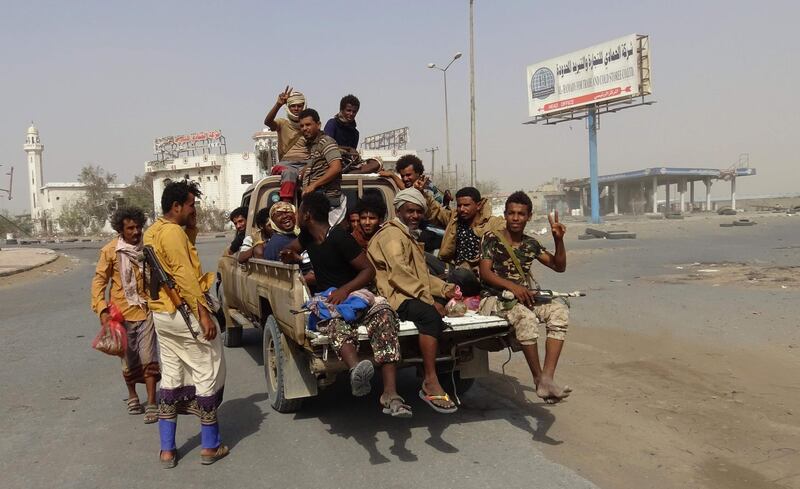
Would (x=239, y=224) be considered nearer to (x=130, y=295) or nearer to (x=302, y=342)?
(x=130, y=295)

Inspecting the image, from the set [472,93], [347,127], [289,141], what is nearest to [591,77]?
[472,93]

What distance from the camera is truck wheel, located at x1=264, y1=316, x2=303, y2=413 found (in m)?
5.13

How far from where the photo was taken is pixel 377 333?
4141 mm

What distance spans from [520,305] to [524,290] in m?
0.11

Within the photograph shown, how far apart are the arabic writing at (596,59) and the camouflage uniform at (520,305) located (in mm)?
44026

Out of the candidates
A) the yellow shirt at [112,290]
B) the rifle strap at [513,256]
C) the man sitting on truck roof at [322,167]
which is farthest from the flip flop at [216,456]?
the man sitting on truck roof at [322,167]

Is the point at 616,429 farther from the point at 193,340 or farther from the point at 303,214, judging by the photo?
the point at 193,340

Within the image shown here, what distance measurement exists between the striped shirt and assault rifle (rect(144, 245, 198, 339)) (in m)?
2.62

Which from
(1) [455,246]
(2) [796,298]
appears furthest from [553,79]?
(1) [455,246]

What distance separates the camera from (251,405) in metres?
5.80

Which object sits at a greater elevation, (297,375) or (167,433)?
(297,375)

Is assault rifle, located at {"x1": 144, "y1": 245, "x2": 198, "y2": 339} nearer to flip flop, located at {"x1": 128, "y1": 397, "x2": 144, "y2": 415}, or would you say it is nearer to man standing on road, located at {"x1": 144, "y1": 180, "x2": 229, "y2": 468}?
man standing on road, located at {"x1": 144, "y1": 180, "x2": 229, "y2": 468}

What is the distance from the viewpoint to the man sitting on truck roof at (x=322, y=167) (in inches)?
256

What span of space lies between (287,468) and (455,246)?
2.39 metres
